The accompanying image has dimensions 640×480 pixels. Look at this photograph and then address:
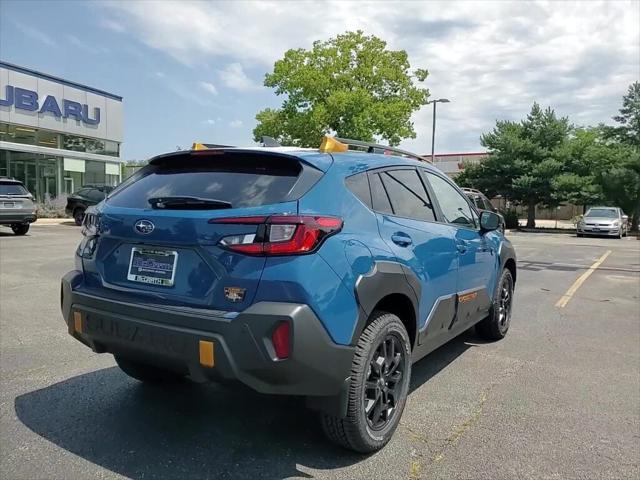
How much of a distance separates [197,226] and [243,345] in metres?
0.66

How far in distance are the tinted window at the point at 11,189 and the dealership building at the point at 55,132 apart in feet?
37.2

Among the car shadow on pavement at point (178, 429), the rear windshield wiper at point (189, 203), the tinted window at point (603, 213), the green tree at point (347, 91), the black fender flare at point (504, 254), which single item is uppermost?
the green tree at point (347, 91)

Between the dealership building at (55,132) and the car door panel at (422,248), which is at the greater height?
the dealership building at (55,132)

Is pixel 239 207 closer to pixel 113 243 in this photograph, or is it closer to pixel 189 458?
pixel 113 243

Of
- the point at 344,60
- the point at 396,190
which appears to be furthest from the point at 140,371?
the point at 344,60

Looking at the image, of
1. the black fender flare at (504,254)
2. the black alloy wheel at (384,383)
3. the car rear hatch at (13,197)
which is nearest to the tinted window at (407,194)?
the black alloy wheel at (384,383)

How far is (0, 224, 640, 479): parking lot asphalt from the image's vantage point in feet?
9.63

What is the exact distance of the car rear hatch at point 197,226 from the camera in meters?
2.71

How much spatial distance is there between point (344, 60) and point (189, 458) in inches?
1287

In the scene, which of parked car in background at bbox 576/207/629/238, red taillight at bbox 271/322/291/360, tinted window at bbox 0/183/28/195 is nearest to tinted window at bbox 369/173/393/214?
red taillight at bbox 271/322/291/360

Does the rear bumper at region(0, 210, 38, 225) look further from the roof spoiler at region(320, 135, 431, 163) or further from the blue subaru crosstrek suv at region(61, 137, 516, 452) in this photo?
the roof spoiler at region(320, 135, 431, 163)

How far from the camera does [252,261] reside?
2.67 m

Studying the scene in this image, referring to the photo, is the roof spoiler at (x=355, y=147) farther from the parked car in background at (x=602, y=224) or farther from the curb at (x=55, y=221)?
the parked car in background at (x=602, y=224)

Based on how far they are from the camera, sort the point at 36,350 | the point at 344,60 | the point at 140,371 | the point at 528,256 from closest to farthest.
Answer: the point at 140,371 → the point at 36,350 → the point at 528,256 → the point at 344,60
